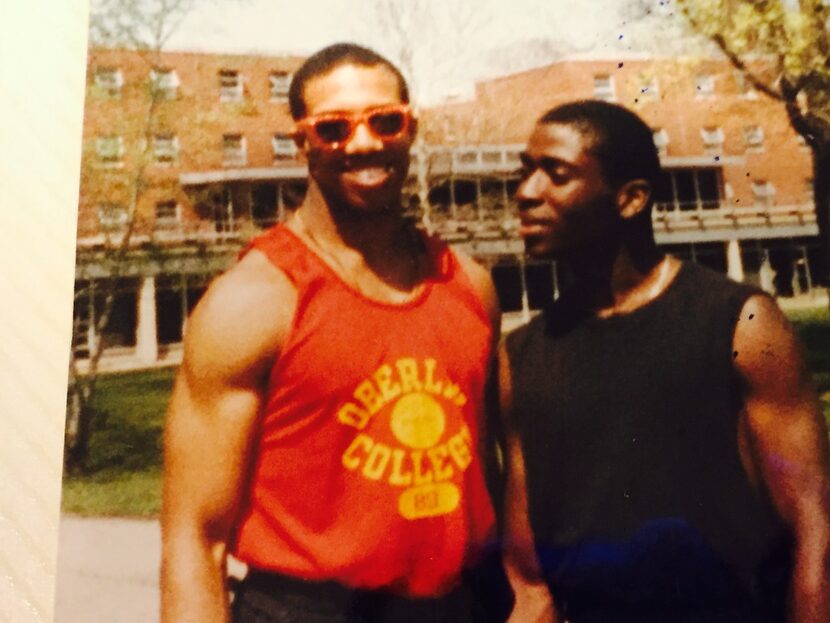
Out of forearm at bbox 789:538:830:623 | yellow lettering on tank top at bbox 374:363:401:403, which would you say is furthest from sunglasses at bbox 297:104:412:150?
forearm at bbox 789:538:830:623

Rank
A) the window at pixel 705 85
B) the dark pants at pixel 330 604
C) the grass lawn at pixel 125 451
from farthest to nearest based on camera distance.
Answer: the window at pixel 705 85 → the grass lawn at pixel 125 451 → the dark pants at pixel 330 604

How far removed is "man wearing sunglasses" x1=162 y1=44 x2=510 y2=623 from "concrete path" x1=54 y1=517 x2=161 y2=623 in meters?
0.04

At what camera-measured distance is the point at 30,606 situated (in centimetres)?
111

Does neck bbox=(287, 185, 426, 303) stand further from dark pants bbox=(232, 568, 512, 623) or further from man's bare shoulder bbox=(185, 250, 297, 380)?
dark pants bbox=(232, 568, 512, 623)

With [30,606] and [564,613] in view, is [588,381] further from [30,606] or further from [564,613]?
[30,606]

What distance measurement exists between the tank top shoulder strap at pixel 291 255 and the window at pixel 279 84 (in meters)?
0.20

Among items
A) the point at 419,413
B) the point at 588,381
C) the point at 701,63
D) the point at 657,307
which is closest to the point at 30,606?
the point at 419,413

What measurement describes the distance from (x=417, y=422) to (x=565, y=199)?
366 mm

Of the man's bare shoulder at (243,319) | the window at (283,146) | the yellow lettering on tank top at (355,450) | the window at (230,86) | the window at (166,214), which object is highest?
the window at (230,86)

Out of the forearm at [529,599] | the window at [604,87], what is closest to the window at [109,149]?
the window at [604,87]

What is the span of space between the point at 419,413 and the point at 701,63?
0.68 metres

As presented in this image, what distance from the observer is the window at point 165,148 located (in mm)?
1194

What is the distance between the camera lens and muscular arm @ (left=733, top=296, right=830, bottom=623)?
3.32 feet

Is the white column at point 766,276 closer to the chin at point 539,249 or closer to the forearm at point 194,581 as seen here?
the chin at point 539,249
